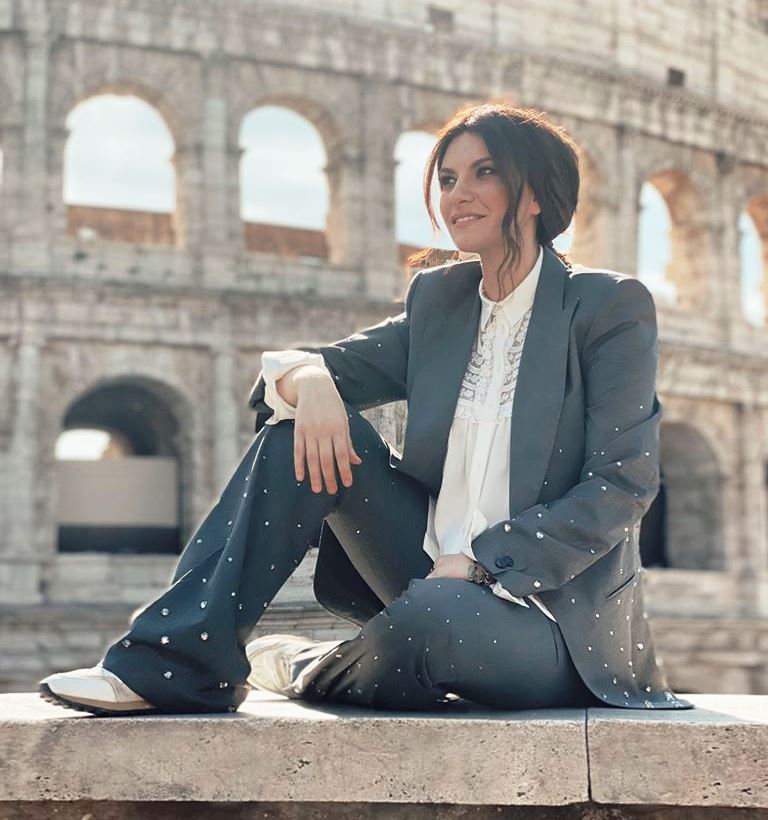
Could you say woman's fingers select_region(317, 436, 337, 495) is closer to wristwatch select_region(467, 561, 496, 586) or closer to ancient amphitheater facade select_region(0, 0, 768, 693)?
wristwatch select_region(467, 561, 496, 586)

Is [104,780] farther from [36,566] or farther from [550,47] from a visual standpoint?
[550,47]

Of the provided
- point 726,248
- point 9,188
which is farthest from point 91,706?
point 726,248

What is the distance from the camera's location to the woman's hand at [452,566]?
275 centimetres

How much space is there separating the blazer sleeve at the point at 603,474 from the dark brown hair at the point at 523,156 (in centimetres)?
24

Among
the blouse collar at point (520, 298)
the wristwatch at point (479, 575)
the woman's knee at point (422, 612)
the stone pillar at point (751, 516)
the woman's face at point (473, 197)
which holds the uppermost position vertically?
the woman's face at point (473, 197)

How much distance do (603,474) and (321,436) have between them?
56 cm

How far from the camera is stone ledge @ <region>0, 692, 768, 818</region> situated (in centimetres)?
232

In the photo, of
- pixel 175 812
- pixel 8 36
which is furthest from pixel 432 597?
pixel 8 36

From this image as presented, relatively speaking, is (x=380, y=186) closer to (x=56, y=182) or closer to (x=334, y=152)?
(x=334, y=152)

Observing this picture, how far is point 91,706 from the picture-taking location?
99.3 inches

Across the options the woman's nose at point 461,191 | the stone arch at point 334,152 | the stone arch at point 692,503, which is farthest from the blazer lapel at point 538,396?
the stone arch at point 692,503

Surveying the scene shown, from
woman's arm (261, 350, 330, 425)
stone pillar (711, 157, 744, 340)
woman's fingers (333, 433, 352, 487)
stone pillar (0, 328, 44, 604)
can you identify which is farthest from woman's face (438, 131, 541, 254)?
stone pillar (711, 157, 744, 340)

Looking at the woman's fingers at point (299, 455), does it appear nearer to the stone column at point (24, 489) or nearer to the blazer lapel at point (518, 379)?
the blazer lapel at point (518, 379)

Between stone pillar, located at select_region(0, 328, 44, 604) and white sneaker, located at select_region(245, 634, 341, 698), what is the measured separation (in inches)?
463
